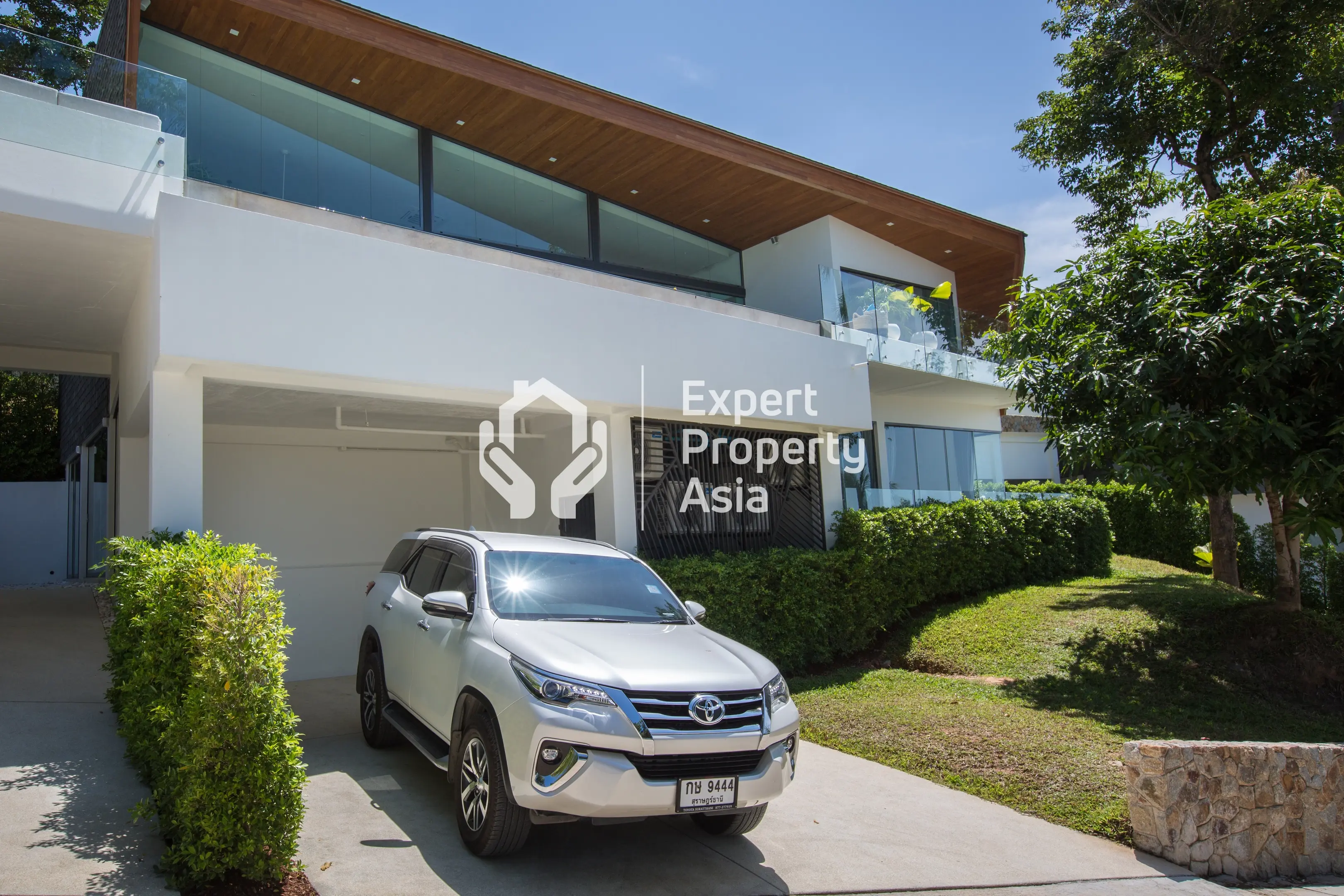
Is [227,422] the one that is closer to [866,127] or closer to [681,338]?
[681,338]

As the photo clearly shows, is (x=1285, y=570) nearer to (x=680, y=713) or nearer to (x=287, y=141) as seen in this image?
(x=680, y=713)

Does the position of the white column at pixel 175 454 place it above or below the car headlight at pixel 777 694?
above

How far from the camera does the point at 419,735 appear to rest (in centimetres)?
590

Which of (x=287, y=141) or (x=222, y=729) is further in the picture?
(x=287, y=141)

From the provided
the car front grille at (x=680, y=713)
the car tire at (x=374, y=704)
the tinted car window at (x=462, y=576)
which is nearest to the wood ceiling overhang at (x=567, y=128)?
the tinted car window at (x=462, y=576)

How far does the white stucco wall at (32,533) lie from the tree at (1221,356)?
67.3 ft

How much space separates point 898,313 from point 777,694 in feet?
37.3

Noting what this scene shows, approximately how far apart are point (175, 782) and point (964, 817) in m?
4.98

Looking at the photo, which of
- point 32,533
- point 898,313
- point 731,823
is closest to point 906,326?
point 898,313

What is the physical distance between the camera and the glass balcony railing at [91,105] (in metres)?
7.24

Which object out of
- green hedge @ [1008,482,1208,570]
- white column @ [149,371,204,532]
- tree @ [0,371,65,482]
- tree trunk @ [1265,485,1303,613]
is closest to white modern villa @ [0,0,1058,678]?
white column @ [149,371,204,532]

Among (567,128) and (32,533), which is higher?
(567,128)

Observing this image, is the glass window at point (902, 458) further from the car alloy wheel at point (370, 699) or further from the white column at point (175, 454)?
the white column at point (175, 454)

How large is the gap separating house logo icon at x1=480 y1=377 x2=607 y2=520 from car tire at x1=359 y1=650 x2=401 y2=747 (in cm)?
323
